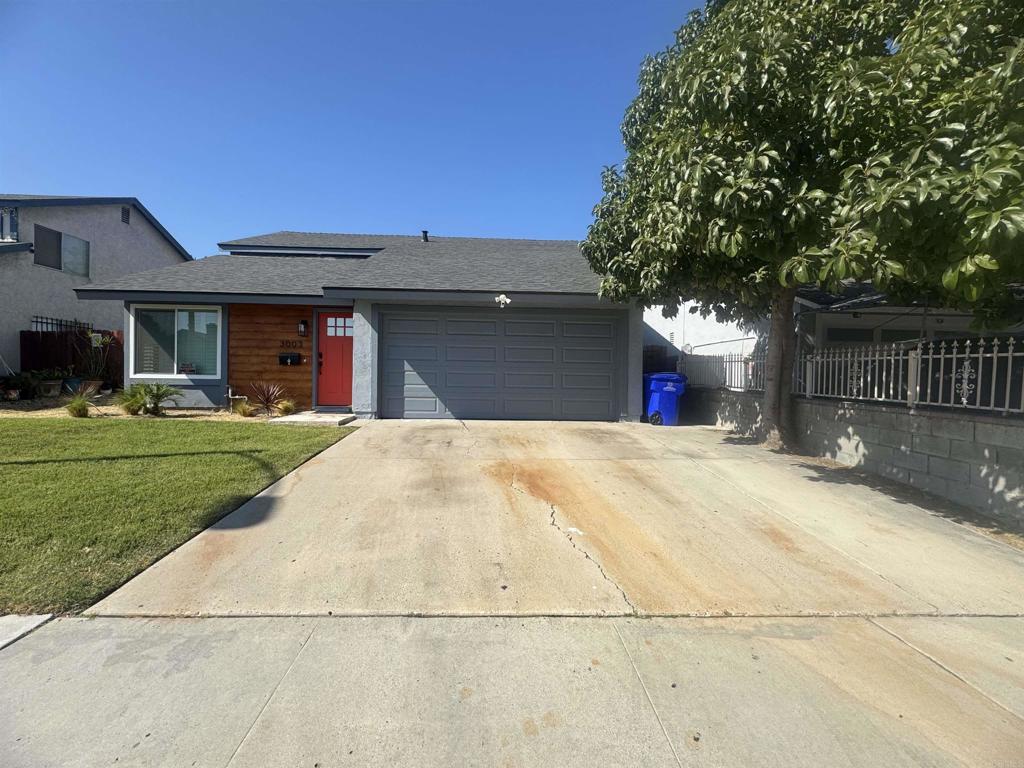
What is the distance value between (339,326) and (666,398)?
301 inches

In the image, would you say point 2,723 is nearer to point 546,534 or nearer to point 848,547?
point 546,534

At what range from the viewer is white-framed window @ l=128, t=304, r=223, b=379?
12602mm

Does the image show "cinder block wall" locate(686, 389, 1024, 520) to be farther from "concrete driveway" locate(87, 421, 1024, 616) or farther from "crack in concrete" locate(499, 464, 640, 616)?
"crack in concrete" locate(499, 464, 640, 616)

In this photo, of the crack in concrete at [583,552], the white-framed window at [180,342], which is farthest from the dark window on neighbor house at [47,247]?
the crack in concrete at [583,552]

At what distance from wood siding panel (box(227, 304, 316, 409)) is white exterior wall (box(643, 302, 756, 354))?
26.3 ft

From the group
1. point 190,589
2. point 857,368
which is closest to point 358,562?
point 190,589

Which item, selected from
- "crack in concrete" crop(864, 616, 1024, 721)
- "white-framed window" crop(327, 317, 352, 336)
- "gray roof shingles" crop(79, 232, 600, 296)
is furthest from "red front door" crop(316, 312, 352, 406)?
"crack in concrete" crop(864, 616, 1024, 721)

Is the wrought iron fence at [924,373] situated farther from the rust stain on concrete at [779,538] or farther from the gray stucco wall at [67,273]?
the gray stucco wall at [67,273]

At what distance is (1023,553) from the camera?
4570 mm

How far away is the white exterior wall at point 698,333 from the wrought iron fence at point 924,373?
6.97ft

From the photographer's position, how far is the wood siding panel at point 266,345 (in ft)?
41.8

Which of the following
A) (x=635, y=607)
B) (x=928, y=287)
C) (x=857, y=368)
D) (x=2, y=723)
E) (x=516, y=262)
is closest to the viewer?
(x=2, y=723)

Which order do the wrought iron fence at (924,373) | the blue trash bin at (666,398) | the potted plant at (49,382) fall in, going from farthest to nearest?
the potted plant at (49,382)
the blue trash bin at (666,398)
the wrought iron fence at (924,373)

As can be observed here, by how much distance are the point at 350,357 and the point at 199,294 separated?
3.48m
